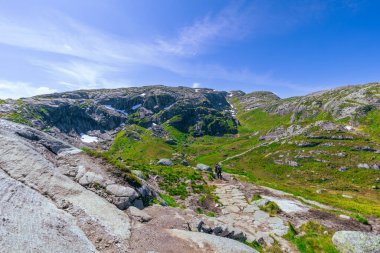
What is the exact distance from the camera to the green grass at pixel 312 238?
16.0m

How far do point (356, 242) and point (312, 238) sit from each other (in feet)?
8.91

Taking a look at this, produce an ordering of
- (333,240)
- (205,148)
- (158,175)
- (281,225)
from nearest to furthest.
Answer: (333,240), (281,225), (158,175), (205,148)

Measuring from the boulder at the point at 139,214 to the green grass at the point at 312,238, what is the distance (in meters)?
10.8

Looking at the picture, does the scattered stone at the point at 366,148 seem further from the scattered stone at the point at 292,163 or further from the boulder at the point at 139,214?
the boulder at the point at 139,214

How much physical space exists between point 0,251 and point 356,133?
156m

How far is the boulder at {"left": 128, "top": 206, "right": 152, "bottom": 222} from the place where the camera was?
15.1 m

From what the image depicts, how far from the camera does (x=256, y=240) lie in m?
16.3

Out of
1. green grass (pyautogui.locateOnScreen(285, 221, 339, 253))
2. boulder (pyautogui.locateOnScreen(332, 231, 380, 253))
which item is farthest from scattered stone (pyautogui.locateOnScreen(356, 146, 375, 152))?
boulder (pyautogui.locateOnScreen(332, 231, 380, 253))

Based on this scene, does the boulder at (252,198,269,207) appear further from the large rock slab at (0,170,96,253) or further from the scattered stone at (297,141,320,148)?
the scattered stone at (297,141,320,148)

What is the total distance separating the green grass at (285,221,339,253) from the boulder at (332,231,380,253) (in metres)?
0.52

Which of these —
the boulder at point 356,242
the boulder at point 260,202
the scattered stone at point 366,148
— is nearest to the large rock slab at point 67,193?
the boulder at point 260,202

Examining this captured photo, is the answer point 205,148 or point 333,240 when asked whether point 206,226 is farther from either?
point 205,148

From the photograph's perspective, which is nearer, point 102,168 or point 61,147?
point 102,168

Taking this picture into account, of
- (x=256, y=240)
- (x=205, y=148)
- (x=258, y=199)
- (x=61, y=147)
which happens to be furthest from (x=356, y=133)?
(x=61, y=147)
